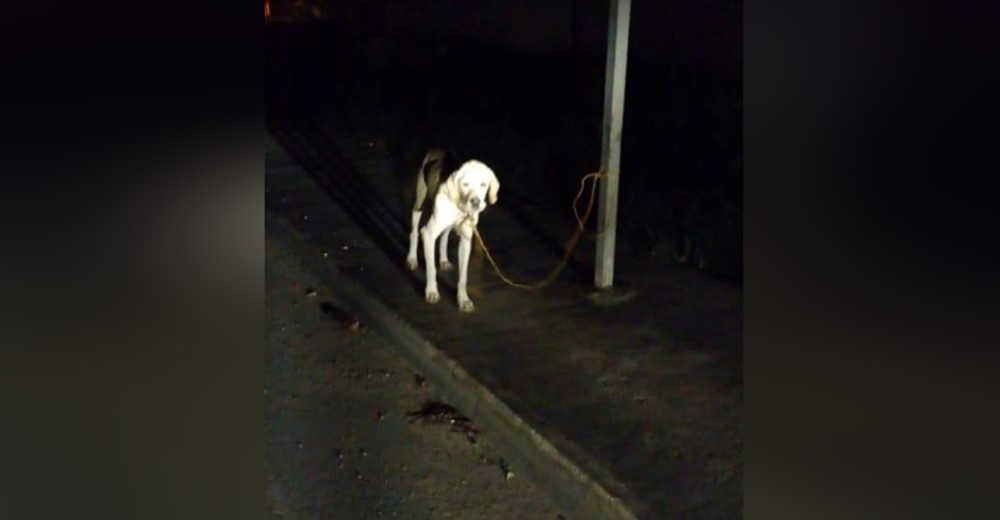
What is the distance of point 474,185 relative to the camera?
22.0 ft

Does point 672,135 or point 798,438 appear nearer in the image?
point 798,438

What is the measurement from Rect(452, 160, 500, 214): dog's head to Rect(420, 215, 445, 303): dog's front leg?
0.29 meters

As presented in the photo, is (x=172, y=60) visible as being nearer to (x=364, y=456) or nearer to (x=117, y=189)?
(x=117, y=189)

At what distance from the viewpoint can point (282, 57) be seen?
17.0 metres

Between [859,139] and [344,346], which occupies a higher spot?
[859,139]

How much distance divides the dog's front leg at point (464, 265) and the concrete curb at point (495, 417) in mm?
419

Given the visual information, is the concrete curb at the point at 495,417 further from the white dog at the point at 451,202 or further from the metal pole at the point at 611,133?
the metal pole at the point at 611,133

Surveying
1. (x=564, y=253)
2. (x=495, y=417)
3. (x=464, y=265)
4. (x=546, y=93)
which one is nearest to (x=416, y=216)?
(x=464, y=265)

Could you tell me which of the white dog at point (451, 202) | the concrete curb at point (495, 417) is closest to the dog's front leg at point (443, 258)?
the white dog at point (451, 202)

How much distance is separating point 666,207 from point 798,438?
219 inches

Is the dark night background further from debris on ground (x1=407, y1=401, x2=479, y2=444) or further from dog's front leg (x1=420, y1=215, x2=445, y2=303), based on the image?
debris on ground (x1=407, y1=401, x2=479, y2=444)

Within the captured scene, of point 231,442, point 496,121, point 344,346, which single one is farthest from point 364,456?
point 496,121

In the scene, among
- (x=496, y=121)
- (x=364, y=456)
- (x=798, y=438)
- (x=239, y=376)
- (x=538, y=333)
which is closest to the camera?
(x=239, y=376)

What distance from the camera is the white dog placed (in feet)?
22.1
